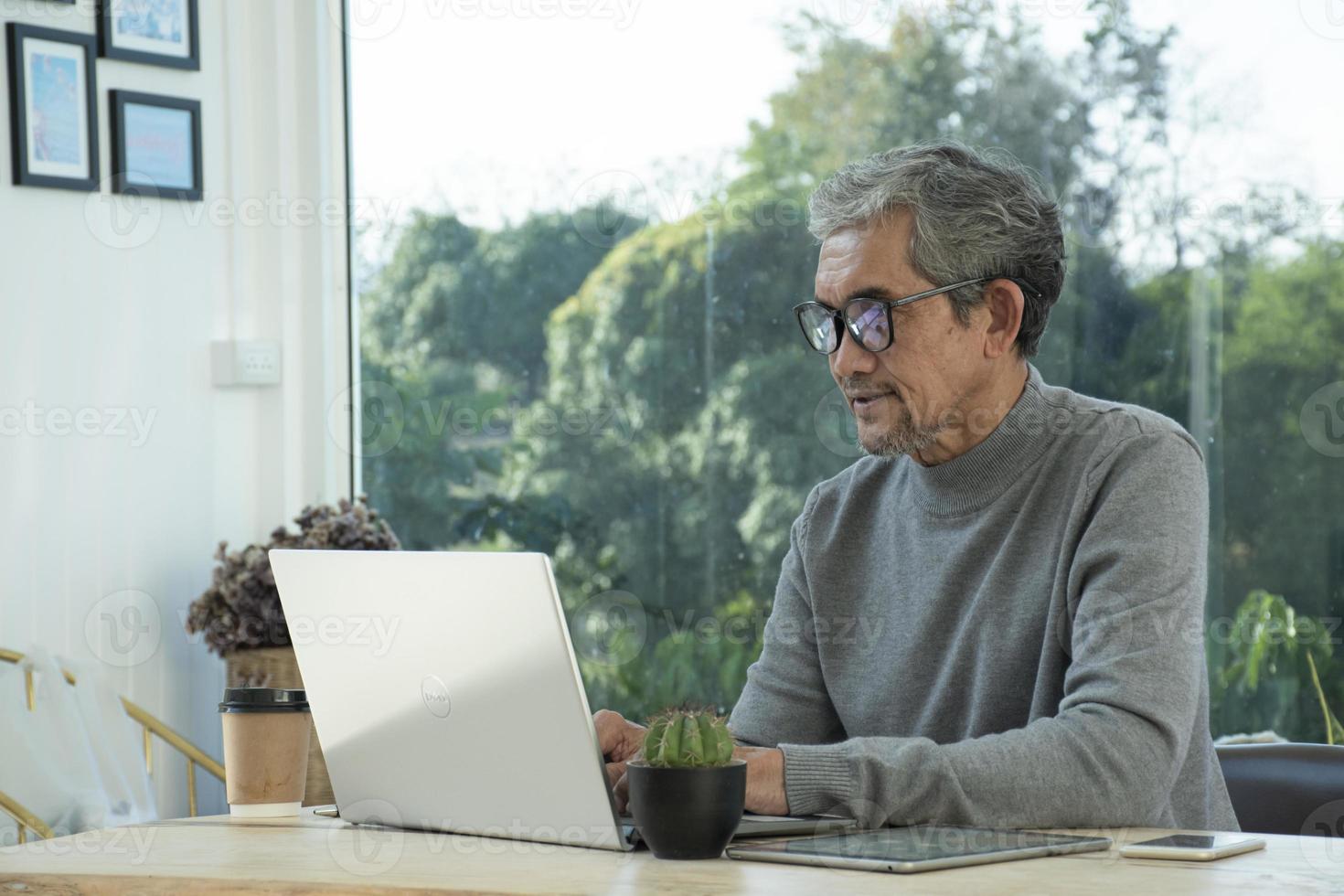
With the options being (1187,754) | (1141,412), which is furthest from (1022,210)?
(1187,754)

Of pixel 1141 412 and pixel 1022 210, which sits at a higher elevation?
pixel 1022 210

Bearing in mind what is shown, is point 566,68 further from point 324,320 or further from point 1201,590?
point 1201,590

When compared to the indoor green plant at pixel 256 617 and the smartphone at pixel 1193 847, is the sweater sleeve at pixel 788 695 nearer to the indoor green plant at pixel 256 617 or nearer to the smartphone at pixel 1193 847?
the smartphone at pixel 1193 847

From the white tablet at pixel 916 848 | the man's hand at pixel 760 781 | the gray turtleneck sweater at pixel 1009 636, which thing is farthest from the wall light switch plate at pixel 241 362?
the white tablet at pixel 916 848

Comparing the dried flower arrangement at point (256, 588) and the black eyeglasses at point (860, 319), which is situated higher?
the black eyeglasses at point (860, 319)

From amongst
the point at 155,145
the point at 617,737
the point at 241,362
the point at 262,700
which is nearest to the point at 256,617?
the point at 241,362

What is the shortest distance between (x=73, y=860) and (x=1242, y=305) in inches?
92.1

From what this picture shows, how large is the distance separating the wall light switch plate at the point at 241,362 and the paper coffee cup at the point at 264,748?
2.04 m

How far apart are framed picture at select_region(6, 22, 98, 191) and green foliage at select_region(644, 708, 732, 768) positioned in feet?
7.89

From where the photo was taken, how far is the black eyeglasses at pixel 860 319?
1854 mm

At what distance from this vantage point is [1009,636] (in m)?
1.81

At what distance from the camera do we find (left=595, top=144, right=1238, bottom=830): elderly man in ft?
5.29

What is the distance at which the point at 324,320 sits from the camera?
3.79 meters

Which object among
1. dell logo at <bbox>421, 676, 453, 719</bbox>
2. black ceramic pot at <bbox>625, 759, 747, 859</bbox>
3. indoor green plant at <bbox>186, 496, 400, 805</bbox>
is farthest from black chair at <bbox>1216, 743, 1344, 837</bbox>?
indoor green plant at <bbox>186, 496, 400, 805</bbox>
